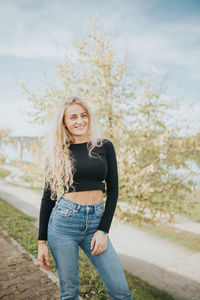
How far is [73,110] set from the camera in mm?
2439

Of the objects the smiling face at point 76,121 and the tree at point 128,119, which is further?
the tree at point 128,119

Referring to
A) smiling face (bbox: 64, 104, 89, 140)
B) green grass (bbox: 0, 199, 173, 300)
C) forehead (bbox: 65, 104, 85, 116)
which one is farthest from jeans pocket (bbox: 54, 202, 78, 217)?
green grass (bbox: 0, 199, 173, 300)

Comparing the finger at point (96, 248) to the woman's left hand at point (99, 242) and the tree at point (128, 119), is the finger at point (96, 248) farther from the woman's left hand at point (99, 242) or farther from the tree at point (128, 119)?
the tree at point (128, 119)

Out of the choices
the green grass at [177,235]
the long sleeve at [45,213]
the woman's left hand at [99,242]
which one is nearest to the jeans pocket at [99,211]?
the woman's left hand at [99,242]

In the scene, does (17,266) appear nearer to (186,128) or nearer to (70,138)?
(70,138)

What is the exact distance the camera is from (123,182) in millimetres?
5996

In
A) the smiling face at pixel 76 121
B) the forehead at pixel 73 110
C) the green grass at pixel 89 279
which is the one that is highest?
the forehead at pixel 73 110

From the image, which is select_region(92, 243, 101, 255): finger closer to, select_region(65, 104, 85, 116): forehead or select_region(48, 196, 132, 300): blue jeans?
select_region(48, 196, 132, 300): blue jeans

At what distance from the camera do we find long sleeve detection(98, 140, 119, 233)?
2.08 meters

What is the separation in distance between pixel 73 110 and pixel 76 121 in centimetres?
12

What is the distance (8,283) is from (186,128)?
19.4 ft

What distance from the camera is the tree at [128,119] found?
6258 millimetres

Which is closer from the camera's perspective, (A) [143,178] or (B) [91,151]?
(B) [91,151]

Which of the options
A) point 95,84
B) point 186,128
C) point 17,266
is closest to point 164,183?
point 186,128
